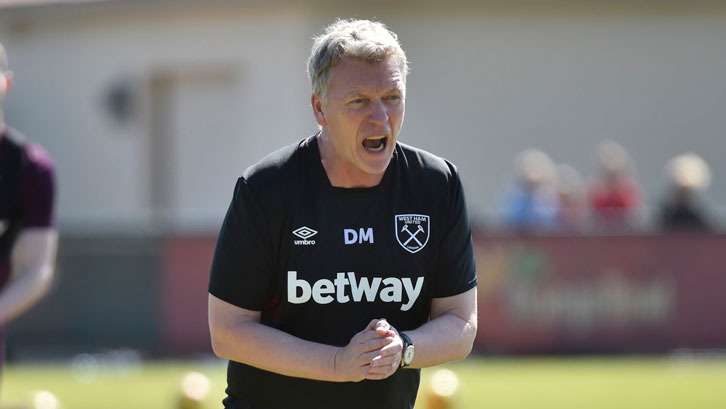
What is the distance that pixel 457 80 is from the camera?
19.6 m

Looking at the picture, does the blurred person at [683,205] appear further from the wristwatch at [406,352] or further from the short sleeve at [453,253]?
the wristwatch at [406,352]

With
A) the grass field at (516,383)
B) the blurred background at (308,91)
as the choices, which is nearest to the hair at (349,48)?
the grass field at (516,383)

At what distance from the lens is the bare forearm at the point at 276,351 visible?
13.1 ft

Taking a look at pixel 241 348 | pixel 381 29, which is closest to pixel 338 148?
pixel 381 29

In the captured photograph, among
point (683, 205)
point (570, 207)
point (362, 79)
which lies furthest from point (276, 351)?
point (570, 207)

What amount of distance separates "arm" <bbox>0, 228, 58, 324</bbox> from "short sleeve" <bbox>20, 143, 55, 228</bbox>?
5 cm

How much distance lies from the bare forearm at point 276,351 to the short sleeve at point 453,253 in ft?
1.65

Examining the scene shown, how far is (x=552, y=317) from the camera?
44.4 ft

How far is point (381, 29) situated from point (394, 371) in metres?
1.14

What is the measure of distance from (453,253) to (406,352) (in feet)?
1.51

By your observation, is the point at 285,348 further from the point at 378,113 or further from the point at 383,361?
the point at 378,113

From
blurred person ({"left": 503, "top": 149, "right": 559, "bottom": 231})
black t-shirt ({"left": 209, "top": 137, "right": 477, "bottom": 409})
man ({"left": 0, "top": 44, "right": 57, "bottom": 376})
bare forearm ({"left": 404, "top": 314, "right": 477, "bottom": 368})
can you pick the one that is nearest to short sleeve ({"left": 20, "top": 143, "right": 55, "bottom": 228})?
man ({"left": 0, "top": 44, "right": 57, "bottom": 376})

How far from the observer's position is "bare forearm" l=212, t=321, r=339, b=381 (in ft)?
13.1

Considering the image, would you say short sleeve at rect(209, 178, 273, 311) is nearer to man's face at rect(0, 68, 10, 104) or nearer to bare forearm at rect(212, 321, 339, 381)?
bare forearm at rect(212, 321, 339, 381)
